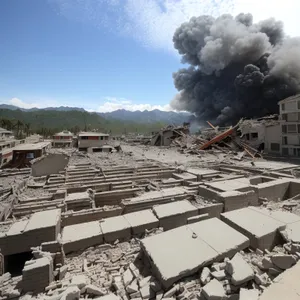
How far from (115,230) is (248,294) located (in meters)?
3.42

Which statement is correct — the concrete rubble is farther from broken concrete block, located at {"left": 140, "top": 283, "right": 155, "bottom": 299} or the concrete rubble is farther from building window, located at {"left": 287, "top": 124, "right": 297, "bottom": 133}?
building window, located at {"left": 287, "top": 124, "right": 297, "bottom": 133}

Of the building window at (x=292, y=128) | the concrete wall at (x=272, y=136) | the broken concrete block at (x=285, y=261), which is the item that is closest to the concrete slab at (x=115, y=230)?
the broken concrete block at (x=285, y=261)

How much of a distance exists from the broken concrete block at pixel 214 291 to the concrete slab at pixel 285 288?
21.9 inches

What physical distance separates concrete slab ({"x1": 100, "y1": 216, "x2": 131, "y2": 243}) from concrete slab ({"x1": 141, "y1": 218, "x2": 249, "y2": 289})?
1.07 metres

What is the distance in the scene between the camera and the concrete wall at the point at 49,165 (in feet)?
42.6

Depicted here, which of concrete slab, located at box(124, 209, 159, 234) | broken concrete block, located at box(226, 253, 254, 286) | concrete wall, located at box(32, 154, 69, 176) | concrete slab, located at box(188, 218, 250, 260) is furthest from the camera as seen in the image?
concrete wall, located at box(32, 154, 69, 176)

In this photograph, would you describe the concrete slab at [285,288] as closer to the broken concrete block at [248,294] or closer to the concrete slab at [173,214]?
the broken concrete block at [248,294]

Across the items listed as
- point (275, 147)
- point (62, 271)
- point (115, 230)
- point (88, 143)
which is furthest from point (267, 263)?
point (88, 143)

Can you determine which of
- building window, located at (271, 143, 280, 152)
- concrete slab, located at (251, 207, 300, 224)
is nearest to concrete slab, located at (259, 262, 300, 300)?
concrete slab, located at (251, 207, 300, 224)

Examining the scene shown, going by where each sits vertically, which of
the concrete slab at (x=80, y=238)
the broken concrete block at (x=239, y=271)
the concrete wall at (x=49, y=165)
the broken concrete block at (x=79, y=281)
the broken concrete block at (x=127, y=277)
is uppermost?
the concrete wall at (x=49, y=165)

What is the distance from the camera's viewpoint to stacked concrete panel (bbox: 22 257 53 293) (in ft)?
13.5

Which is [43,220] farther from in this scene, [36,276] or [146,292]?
[146,292]

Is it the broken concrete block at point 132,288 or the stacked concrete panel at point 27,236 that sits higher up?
the stacked concrete panel at point 27,236

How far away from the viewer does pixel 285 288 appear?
296 centimetres
